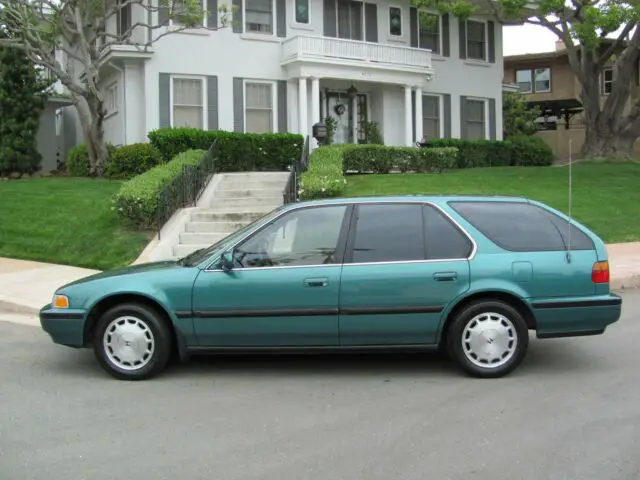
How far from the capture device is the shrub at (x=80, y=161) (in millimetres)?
20297

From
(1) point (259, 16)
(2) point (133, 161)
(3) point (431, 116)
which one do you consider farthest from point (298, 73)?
(3) point (431, 116)

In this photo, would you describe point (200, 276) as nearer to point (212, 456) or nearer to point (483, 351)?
point (212, 456)

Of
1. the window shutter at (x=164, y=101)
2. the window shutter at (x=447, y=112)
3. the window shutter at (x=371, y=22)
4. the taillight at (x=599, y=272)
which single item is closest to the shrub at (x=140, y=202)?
the window shutter at (x=164, y=101)

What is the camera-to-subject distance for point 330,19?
2323cm

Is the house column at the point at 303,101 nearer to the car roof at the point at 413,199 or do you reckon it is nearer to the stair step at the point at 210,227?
the stair step at the point at 210,227

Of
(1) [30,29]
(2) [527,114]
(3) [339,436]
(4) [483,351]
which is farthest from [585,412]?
(2) [527,114]

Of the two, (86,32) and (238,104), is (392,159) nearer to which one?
(238,104)

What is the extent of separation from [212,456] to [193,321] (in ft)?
5.53

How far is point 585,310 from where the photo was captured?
5.84 metres

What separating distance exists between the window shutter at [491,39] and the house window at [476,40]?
20cm

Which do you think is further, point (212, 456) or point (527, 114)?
point (527, 114)

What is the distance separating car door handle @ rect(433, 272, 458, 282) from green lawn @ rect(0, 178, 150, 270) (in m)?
6.75

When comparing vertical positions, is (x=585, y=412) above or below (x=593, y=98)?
below

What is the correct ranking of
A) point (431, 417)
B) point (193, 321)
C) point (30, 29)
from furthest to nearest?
point (30, 29) < point (193, 321) < point (431, 417)
